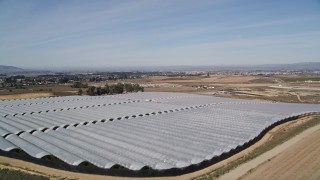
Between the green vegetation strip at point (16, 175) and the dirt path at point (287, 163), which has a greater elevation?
the green vegetation strip at point (16, 175)

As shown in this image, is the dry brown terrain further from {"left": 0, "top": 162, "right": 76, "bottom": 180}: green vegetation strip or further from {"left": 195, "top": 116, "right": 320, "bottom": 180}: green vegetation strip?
{"left": 0, "top": 162, "right": 76, "bottom": 180}: green vegetation strip

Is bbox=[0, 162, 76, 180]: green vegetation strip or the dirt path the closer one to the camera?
bbox=[0, 162, 76, 180]: green vegetation strip

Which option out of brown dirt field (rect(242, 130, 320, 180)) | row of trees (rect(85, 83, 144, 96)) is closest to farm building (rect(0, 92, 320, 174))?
brown dirt field (rect(242, 130, 320, 180))

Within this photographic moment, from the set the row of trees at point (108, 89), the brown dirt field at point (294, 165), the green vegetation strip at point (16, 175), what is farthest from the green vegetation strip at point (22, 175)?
the row of trees at point (108, 89)

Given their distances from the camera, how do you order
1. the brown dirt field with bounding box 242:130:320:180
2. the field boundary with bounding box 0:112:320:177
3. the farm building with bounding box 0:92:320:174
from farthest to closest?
the farm building with bounding box 0:92:320:174
the brown dirt field with bounding box 242:130:320:180
the field boundary with bounding box 0:112:320:177

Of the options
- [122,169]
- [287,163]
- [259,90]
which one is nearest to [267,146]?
[287,163]

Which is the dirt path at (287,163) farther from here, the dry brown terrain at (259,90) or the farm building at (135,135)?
the dry brown terrain at (259,90)

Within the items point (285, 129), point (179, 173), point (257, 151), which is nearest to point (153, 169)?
point (179, 173)
